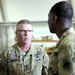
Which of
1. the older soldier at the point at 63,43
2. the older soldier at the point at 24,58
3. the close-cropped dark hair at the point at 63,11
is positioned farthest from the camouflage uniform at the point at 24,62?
the close-cropped dark hair at the point at 63,11

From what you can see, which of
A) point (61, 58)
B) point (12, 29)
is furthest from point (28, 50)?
point (12, 29)

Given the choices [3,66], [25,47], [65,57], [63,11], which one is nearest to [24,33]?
[25,47]

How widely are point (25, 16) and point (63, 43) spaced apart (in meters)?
2.07

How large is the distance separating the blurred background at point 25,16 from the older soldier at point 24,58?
3.23ft

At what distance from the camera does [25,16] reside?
3213 millimetres

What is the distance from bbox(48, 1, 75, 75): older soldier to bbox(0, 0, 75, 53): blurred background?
5.77ft

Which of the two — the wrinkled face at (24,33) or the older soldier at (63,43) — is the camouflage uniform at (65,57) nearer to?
the older soldier at (63,43)

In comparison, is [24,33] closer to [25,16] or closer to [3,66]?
[3,66]

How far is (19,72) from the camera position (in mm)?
1991

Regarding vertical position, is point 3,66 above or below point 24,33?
below

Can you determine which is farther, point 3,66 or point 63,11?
point 3,66

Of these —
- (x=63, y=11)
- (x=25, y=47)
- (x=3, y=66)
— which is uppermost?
(x=63, y=11)

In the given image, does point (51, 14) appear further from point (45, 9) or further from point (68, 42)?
point (45, 9)

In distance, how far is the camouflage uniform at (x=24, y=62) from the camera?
201 centimetres
